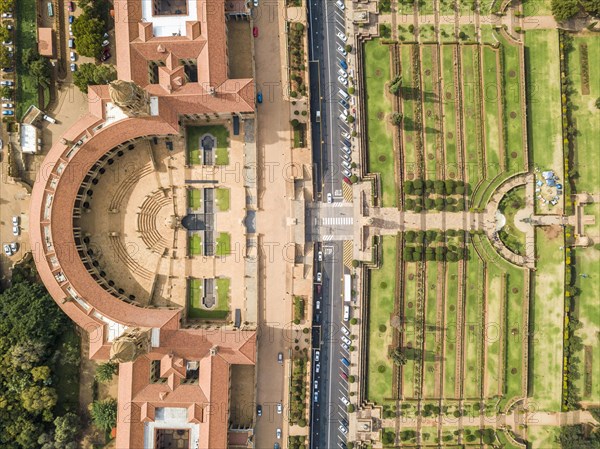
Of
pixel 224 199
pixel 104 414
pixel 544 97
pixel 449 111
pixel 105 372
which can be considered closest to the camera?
pixel 105 372

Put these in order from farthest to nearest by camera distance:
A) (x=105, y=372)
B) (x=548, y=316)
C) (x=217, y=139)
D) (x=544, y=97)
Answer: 1. (x=548, y=316)
2. (x=544, y=97)
3. (x=217, y=139)
4. (x=105, y=372)

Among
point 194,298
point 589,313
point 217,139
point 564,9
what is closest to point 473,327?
point 589,313

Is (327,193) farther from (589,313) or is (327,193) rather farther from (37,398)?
(37,398)

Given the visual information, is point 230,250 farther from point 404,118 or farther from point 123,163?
point 404,118

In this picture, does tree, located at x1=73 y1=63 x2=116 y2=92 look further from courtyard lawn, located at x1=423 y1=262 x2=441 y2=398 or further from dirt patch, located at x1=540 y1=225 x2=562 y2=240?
dirt patch, located at x1=540 y1=225 x2=562 y2=240

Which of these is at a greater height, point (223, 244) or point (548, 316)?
point (223, 244)

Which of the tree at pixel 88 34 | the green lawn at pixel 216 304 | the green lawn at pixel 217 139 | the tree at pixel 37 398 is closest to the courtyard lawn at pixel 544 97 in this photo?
the green lawn at pixel 217 139

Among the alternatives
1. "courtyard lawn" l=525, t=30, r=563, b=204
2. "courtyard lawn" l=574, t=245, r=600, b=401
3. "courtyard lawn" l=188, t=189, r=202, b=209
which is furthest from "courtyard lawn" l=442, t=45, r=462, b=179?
"courtyard lawn" l=188, t=189, r=202, b=209

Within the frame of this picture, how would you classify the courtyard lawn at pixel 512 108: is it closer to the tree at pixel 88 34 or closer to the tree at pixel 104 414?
the tree at pixel 88 34
